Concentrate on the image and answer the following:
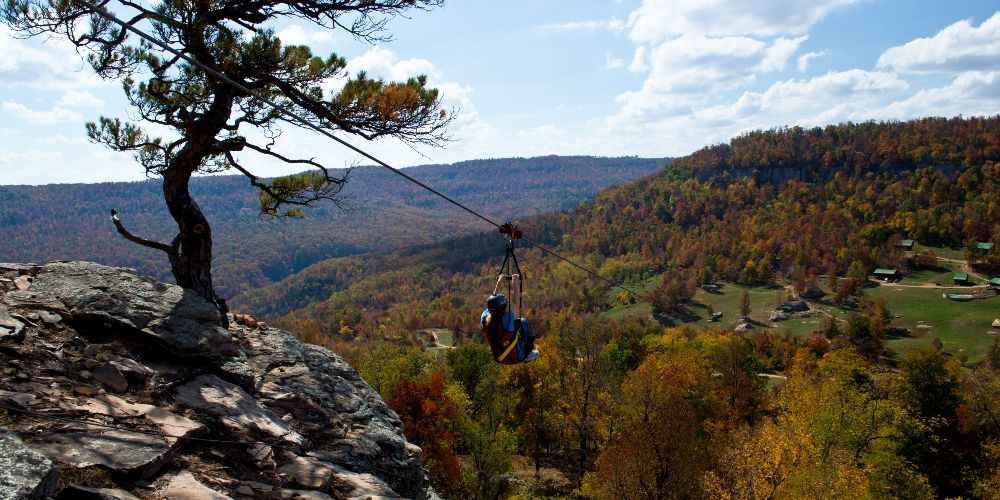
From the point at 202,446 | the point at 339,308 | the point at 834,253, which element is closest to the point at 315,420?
the point at 202,446

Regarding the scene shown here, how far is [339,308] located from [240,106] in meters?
151

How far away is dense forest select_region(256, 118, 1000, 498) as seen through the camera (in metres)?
26.1

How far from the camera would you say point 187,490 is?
6.19 metres

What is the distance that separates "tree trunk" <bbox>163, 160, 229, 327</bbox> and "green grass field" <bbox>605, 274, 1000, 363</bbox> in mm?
91501

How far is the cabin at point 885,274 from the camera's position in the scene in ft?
375

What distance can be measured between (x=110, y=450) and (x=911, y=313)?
114m

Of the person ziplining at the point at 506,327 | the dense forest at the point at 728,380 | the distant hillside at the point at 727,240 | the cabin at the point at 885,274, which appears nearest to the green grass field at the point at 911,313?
the cabin at the point at 885,274

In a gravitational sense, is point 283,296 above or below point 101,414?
below

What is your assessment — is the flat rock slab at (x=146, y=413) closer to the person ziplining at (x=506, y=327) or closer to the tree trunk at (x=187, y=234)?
the tree trunk at (x=187, y=234)

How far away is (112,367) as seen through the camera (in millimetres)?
7664

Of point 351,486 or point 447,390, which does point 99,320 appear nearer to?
point 351,486

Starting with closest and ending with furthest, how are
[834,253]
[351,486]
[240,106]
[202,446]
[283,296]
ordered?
[202,446]
[351,486]
[240,106]
[834,253]
[283,296]

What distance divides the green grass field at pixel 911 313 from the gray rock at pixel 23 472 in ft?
310

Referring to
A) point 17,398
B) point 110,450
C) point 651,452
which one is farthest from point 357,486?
point 651,452
